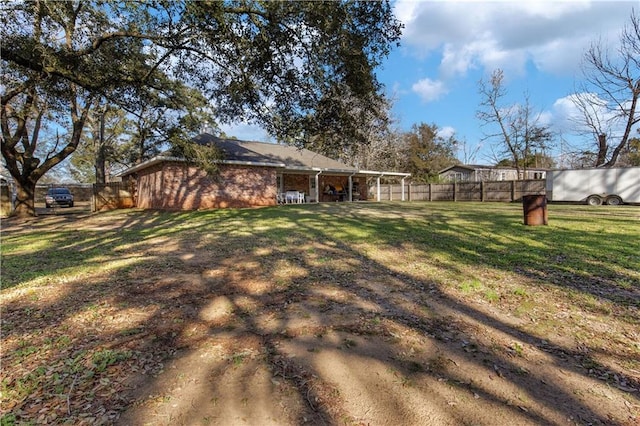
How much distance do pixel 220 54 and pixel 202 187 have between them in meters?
10.0

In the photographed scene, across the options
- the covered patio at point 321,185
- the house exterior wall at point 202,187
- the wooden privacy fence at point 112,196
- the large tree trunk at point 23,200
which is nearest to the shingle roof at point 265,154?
the covered patio at point 321,185

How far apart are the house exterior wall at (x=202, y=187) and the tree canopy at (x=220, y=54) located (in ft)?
21.4

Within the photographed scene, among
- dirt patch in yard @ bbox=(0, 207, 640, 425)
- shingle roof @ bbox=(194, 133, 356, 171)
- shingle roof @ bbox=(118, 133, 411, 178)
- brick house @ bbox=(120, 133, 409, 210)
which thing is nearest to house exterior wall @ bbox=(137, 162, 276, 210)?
brick house @ bbox=(120, 133, 409, 210)

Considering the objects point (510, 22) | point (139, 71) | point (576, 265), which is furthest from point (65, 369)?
point (510, 22)

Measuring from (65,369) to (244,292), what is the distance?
1906 mm

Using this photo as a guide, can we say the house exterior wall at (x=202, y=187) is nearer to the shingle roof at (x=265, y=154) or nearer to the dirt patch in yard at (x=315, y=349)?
the shingle roof at (x=265, y=154)

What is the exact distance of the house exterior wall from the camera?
51.0 ft

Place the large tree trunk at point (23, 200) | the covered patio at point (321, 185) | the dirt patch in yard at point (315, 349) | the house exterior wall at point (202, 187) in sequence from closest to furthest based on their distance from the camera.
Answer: the dirt patch in yard at point (315, 349) < the large tree trunk at point (23, 200) < the house exterior wall at point (202, 187) < the covered patio at point (321, 185)

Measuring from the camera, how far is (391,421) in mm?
1985

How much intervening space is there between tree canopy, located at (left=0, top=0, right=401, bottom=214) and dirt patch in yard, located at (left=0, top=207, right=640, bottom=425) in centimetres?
429

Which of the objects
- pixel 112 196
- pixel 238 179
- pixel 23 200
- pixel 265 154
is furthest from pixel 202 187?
pixel 23 200

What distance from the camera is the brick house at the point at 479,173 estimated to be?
35125 millimetres

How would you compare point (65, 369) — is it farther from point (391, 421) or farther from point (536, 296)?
point (536, 296)

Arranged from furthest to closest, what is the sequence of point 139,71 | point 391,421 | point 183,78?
point 183,78, point 139,71, point 391,421
